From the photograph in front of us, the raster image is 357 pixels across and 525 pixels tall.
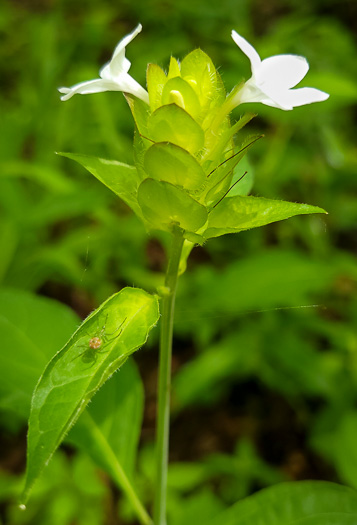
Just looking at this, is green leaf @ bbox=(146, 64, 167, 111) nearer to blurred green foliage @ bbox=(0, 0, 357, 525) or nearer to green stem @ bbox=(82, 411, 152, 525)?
green stem @ bbox=(82, 411, 152, 525)

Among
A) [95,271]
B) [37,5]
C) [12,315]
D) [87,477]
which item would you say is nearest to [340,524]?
[12,315]

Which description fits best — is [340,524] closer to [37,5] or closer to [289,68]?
[289,68]

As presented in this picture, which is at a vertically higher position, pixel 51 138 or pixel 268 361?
pixel 51 138

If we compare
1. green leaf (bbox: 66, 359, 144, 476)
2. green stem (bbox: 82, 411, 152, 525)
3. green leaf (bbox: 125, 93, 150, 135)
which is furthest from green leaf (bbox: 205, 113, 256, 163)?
green stem (bbox: 82, 411, 152, 525)

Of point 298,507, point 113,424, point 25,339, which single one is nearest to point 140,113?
point 25,339

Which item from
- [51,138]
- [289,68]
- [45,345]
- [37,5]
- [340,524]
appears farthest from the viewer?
[37,5]

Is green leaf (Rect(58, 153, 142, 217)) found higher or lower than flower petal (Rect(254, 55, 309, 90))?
lower

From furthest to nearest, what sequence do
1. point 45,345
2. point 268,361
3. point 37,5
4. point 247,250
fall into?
→ point 37,5 → point 247,250 → point 268,361 → point 45,345
